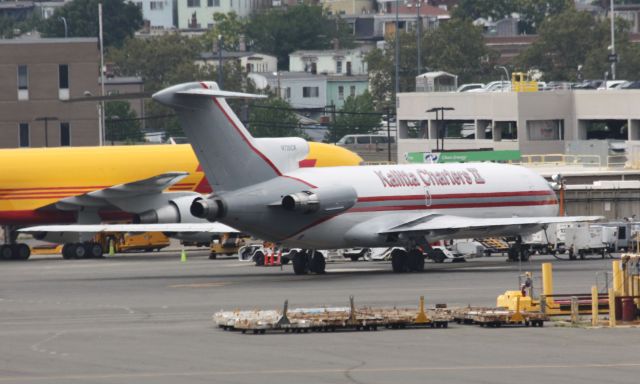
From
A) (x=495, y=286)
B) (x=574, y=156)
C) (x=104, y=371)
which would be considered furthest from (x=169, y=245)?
(x=104, y=371)

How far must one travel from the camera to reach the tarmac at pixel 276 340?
31953 millimetres

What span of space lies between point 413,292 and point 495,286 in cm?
279

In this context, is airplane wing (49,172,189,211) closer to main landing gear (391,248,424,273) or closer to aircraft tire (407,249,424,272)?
main landing gear (391,248,424,273)

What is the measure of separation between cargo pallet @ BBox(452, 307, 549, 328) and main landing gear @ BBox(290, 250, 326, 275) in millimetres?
18093

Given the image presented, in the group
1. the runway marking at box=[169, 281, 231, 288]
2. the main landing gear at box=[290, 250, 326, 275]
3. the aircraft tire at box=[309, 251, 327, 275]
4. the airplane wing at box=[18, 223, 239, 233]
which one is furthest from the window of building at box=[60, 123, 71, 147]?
the runway marking at box=[169, 281, 231, 288]

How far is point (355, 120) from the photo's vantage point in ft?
577

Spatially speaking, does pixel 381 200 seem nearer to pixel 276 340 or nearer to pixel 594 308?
pixel 594 308

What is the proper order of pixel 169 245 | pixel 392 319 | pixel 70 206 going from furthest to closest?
pixel 169 245 < pixel 70 206 < pixel 392 319

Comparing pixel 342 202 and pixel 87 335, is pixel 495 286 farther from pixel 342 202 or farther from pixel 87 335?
pixel 87 335

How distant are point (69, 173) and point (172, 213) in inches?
197

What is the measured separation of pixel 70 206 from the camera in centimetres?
7275

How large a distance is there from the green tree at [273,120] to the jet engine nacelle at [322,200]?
11051cm

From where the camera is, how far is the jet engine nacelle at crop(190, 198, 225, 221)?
173 ft

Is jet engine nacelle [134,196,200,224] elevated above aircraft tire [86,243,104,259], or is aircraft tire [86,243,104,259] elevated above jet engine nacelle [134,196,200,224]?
jet engine nacelle [134,196,200,224]
